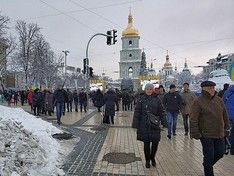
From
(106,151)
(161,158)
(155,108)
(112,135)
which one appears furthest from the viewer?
(112,135)

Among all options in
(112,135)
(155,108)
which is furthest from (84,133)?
(155,108)

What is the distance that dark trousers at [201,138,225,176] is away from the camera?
7500 mm

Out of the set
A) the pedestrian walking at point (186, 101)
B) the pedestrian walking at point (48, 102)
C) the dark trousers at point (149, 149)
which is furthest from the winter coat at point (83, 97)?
the dark trousers at point (149, 149)

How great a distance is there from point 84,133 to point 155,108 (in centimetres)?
690

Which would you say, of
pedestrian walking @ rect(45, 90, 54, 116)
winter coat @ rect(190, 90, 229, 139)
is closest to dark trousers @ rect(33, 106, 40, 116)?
pedestrian walking @ rect(45, 90, 54, 116)

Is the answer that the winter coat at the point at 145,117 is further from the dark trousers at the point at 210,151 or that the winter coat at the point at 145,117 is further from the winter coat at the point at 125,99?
the winter coat at the point at 125,99

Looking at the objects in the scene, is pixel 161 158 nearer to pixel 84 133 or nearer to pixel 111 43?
pixel 84 133

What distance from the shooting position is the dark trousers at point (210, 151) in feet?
24.6

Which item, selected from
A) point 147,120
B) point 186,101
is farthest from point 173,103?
point 147,120

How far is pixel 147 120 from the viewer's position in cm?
891

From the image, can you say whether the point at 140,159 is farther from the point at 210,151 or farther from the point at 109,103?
the point at 109,103

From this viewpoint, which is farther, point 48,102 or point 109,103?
point 48,102

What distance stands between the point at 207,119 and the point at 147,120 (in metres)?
1.64

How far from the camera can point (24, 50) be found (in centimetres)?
5969
